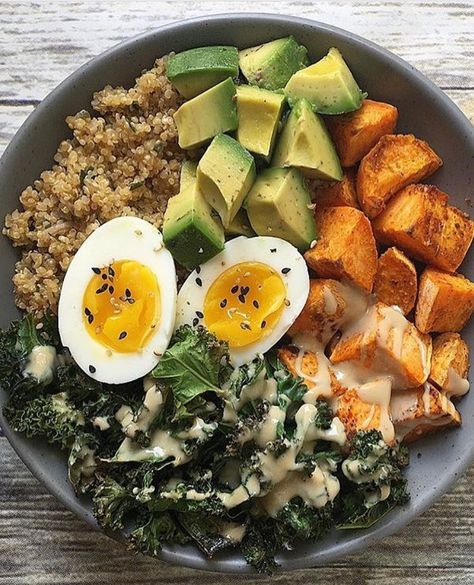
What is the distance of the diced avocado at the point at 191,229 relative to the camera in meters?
1.88

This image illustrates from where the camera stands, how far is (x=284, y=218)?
192cm

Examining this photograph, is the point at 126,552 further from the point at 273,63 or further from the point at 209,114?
the point at 273,63

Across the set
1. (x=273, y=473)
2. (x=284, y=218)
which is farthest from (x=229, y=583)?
(x=284, y=218)

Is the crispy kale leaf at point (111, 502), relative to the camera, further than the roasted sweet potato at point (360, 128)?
No

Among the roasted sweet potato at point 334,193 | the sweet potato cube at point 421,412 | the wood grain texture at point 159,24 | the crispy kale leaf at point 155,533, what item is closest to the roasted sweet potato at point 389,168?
the roasted sweet potato at point 334,193

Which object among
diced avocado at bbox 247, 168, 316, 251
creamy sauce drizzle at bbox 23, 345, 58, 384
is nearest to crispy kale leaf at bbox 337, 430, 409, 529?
diced avocado at bbox 247, 168, 316, 251

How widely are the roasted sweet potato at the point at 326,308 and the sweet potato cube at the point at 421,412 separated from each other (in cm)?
23

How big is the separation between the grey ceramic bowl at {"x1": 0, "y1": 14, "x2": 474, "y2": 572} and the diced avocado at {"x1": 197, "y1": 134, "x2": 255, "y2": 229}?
317mm

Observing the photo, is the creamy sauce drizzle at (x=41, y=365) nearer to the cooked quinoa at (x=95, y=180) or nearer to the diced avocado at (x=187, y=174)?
the cooked quinoa at (x=95, y=180)

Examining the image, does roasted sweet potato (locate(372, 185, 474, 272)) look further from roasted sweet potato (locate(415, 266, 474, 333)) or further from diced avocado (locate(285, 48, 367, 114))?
diced avocado (locate(285, 48, 367, 114))

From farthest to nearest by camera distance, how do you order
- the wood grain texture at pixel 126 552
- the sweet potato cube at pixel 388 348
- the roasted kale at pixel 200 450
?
the wood grain texture at pixel 126 552
the sweet potato cube at pixel 388 348
the roasted kale at pixel 200 450

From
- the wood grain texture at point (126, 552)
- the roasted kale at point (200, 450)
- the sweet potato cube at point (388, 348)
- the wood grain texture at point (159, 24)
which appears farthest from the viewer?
the wood grain texture at point (159, 24)

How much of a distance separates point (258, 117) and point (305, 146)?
5.3 inches

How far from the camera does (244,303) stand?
199 centimetres
